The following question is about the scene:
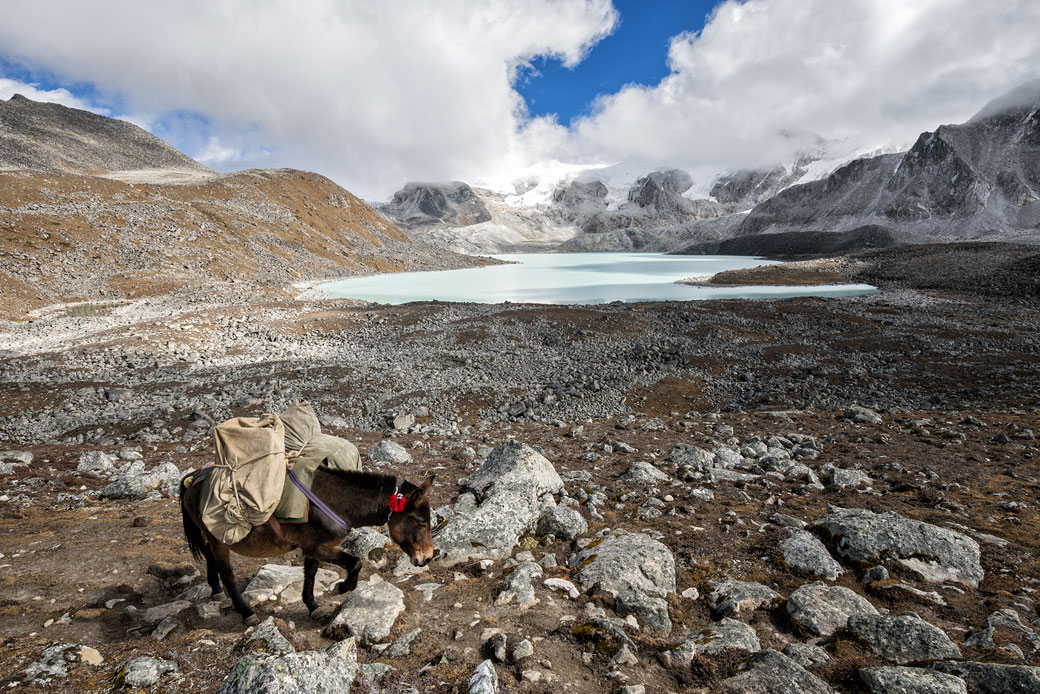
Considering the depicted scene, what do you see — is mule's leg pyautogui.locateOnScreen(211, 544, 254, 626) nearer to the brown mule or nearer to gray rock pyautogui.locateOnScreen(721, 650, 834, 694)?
the brown mule

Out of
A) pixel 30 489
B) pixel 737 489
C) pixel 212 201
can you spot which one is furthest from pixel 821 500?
pixel 212 201

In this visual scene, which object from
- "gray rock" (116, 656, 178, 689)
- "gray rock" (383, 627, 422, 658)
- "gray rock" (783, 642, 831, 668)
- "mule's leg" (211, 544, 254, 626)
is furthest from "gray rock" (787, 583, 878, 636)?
"gray rock" (116, 656, 178, 689)

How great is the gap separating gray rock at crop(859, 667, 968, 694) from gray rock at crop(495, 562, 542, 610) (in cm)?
309

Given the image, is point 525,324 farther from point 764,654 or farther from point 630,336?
point 764,654

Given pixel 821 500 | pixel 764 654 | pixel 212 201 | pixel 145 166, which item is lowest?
pixel 821 500

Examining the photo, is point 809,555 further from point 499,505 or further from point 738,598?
point 499,505

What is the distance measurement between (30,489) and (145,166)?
126 m

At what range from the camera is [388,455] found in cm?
1037

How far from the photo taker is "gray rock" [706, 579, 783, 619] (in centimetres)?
505

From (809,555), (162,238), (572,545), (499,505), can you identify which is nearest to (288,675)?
(499,505)

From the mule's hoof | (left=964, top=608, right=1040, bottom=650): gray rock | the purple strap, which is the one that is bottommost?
(left=964, top=608, right=1040, bottom=650): gray rock

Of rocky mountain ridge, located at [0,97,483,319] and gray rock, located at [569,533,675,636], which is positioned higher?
rocky mountain ridge, located at [0,97,483,319]

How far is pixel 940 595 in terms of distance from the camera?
518cm

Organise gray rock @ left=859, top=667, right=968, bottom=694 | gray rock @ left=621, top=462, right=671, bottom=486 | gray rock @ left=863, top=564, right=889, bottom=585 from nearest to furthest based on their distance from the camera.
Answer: gray rock @ left=859, top=667, right=968, bottom=694 < gray rock @ left=863, top=564, right=889, bottom=585 < gray rock @ left=621, top=462, right=671, bottom=486
